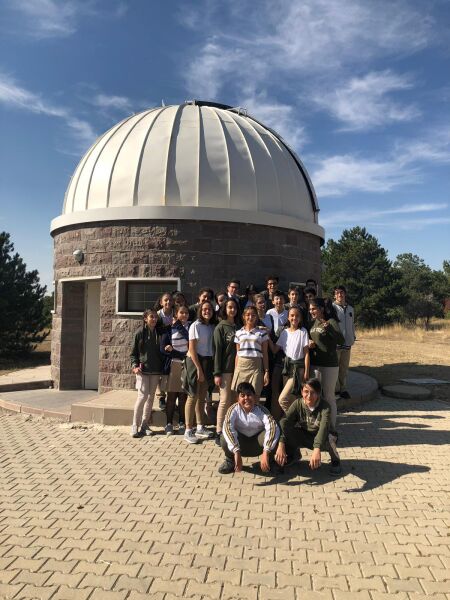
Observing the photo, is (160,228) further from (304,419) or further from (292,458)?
(292,458)

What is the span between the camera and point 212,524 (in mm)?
3229

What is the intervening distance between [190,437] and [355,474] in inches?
73.4

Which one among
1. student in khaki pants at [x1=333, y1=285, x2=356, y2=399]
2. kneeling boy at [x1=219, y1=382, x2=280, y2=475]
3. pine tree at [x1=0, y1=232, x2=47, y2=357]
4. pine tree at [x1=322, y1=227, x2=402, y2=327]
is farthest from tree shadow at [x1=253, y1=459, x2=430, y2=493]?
pine tree at [x1=322, y1=227, x2=402, y2=327]

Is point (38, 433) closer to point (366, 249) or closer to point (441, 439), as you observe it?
point (441, 439)

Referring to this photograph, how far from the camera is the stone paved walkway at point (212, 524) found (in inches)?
99.4

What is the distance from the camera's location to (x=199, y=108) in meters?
8.63

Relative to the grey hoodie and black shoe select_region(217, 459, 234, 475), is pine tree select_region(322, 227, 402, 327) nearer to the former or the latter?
the grey hoodie

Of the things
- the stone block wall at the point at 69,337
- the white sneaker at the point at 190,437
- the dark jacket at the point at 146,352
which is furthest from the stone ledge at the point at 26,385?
the white sneaker at the point at 190,437

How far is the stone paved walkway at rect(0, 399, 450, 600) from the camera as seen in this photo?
253 cm

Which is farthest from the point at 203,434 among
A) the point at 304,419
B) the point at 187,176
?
the point at 187,176

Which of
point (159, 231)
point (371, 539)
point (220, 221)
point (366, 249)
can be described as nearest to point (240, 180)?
point (220, 221)

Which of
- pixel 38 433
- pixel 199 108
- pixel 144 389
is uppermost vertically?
pixel 199 108

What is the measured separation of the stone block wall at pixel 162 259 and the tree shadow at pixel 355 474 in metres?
3.48

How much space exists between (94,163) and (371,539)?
284 inches
